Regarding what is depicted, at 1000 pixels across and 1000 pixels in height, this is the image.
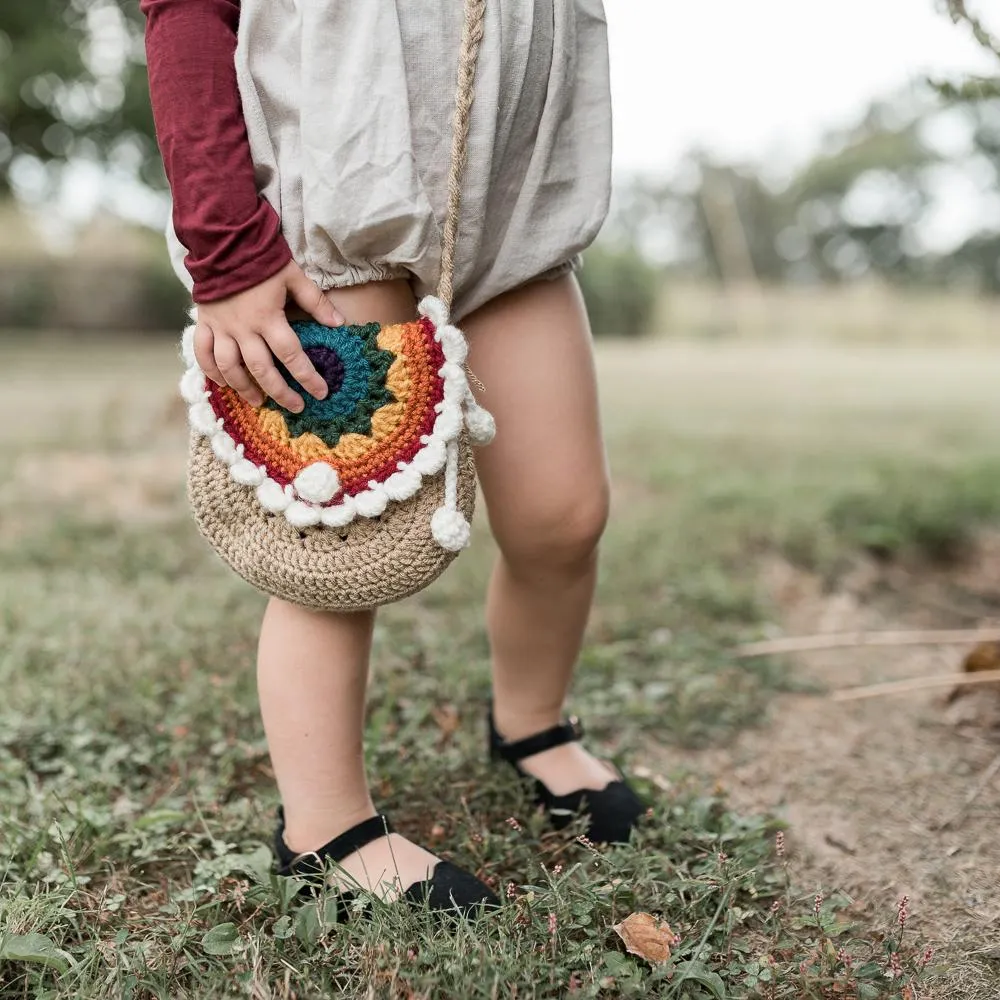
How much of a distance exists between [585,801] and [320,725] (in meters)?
0.39

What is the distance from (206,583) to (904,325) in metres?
12.2

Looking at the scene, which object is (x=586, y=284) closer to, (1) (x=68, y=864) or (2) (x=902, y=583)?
(2) (x=902, y=583)

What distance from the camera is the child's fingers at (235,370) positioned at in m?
0.97

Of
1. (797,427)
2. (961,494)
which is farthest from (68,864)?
(797,427)

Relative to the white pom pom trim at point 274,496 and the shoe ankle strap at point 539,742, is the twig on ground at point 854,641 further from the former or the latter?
the white pom pom trim at point 274,496

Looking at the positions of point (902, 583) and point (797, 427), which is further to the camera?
point (797, 427)

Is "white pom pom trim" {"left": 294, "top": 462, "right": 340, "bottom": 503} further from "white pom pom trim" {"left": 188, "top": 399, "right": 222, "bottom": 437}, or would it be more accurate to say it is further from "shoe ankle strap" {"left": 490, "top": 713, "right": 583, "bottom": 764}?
"shoe ankle strap" {"left": 490, "top": 713, "right": 583, "bottom": 764}

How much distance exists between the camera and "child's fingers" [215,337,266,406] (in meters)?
0.97

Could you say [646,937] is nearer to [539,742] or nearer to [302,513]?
[539,742]

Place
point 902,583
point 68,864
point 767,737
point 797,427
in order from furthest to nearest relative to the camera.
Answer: point 797,427 → point 902,583 → point 767,737 → point 68,864

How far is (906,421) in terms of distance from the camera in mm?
5102

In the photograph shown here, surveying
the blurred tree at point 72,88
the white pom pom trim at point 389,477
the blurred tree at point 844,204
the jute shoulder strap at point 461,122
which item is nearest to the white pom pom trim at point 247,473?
the white pom pom trim at point 389,477

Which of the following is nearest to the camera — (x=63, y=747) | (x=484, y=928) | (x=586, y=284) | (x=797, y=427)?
(x=484, y=928)

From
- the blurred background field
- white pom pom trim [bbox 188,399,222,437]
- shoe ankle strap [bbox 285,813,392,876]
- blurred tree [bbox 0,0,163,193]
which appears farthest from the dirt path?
blurred tree [bbox 0,0,163,193]
